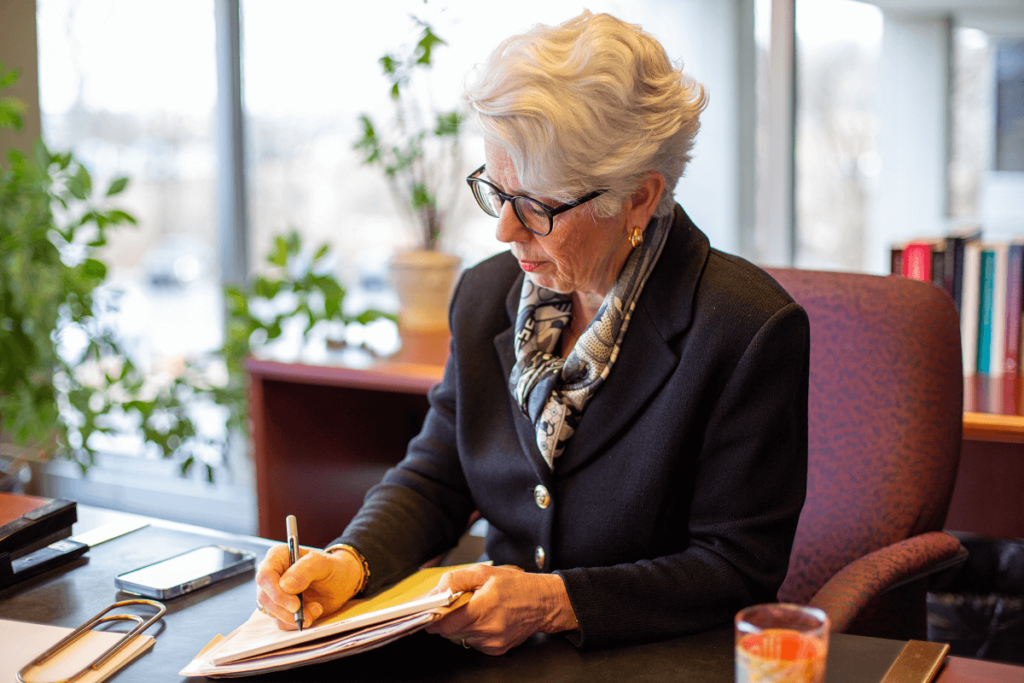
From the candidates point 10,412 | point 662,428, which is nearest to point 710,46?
point 662,428

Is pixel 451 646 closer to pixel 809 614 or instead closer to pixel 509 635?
pixel 509 635

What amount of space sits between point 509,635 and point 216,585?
0.38 meters

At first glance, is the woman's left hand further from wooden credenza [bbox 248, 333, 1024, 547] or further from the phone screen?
wooden credenza [bbox 248, 333, 1024, 547]

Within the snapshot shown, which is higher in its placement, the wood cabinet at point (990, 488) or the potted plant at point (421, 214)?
the potted plant at point (421, 214)

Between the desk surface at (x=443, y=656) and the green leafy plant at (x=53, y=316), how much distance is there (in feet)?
4.90

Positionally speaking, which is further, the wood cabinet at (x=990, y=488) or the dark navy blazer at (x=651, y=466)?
the wood cabinet at (x=990, y=488)

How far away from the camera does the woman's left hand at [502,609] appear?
0.90 metres

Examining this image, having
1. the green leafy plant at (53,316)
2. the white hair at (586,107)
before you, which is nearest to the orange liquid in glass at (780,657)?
the white hair at (586,107)

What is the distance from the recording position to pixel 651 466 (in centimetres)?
111

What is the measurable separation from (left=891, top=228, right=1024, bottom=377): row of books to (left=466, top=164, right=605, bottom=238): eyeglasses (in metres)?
1.00

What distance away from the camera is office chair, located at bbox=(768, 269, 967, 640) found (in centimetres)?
128

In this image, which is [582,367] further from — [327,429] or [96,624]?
[327,429]

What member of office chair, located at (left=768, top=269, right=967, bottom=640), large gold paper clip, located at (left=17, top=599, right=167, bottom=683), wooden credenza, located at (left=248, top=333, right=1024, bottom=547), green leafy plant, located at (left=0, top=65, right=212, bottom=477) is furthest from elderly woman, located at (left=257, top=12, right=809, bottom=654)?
green leafy plant, located at (left=0, top=65, right=212, bottom=477)

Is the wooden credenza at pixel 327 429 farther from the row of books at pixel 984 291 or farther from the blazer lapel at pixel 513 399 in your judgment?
the row of books at pixel 984 291
